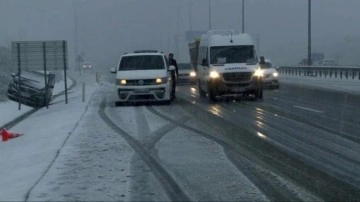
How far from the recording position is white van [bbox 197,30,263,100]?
28.2 m

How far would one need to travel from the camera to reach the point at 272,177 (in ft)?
35.3

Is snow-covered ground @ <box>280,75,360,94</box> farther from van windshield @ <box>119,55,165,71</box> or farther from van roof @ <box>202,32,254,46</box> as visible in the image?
van windshield @ <box>119,55,165,71</box>

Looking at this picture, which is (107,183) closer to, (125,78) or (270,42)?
(125,78)

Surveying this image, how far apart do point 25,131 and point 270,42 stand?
15005cm

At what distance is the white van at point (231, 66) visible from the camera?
2817 centimetres

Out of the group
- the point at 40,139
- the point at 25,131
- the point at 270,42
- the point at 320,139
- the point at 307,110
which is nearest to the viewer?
the point at 320,139

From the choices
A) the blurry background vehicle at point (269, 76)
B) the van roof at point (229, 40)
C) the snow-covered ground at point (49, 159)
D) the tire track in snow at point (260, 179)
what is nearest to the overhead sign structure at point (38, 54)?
the van roof at point (229, 40)

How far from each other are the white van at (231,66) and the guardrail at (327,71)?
21068 mm

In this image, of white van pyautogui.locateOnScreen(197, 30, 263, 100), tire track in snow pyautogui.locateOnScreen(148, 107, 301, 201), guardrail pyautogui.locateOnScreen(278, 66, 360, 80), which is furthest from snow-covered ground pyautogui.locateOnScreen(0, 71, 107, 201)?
guardrail pyautogui.locateOnScreen(278, 66, 360, 80)

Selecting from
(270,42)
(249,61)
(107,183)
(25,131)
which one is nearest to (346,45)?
(270,42)

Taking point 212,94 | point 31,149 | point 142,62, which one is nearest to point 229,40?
point 212,94

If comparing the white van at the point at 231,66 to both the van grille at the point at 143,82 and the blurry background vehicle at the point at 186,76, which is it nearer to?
the van grille at the point at 143,82

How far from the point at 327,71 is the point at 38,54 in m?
31.6

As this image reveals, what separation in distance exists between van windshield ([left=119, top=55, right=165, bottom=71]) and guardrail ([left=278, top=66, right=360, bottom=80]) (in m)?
23.7
